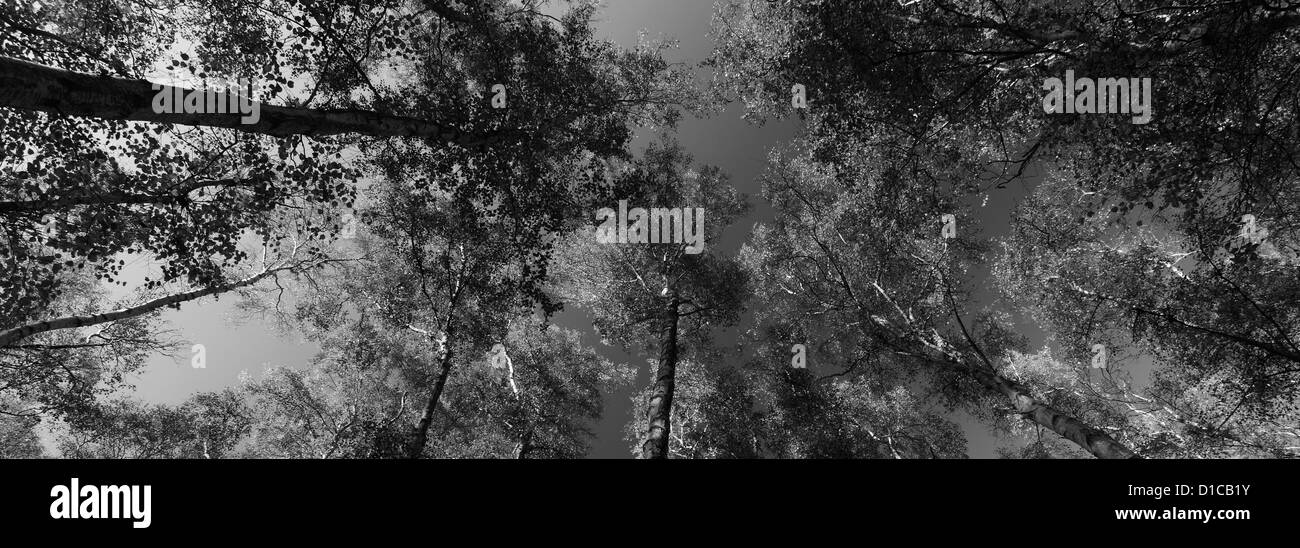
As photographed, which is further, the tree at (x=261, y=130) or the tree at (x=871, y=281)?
the tree at (x=871, y=281)

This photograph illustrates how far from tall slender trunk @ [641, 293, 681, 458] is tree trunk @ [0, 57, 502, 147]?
8286 millimetres

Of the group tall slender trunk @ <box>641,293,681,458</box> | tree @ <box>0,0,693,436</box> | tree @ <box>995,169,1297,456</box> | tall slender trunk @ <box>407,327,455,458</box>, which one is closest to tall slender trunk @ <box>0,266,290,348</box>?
tree @ <box>0,0,693,436</box>

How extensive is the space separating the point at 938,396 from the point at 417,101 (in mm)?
21562

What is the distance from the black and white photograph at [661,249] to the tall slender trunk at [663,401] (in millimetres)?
125

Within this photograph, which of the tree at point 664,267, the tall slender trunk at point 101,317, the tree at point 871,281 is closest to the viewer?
the tall slender trunk at point 101,317

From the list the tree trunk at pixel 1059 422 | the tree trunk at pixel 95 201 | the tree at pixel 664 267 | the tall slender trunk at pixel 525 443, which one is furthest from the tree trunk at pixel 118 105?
the tall slender trunk at pixel 525 443

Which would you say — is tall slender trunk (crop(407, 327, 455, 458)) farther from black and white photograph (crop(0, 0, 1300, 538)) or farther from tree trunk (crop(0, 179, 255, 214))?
tree trunk (crop(0, 179, 255, 214))

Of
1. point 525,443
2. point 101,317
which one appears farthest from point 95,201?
point 525,443

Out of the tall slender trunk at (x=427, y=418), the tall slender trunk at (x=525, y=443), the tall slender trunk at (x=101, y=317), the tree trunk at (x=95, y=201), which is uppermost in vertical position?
the tree trunk at (x=95, y=201)

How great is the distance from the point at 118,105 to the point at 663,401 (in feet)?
34.8

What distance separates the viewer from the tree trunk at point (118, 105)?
4.41m

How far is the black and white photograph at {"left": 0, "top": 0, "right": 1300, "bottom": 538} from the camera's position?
3.94 meters

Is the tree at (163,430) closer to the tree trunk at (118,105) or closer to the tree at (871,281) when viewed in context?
the tree trunk at (118,105)
